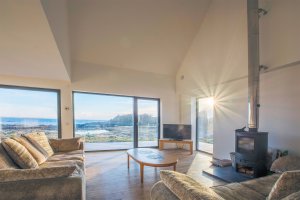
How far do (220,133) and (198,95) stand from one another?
153 cm

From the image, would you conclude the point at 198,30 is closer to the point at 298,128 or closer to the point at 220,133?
the point at 220,133

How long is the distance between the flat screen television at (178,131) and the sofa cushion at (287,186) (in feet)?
14.6

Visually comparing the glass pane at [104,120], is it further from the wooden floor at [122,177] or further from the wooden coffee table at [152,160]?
the wooden coffee table at [152,160]

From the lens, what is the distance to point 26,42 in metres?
2.57

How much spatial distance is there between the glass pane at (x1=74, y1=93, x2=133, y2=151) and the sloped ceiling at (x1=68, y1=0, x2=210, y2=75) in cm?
124

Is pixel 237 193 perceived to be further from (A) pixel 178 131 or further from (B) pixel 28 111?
(B) pixel 28 111

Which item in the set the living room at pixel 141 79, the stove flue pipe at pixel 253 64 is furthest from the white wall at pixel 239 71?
the stove flue pipe at pixel 253 64

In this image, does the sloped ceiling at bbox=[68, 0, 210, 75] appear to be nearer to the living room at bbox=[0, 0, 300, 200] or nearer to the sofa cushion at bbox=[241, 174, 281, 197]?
the living room at bbox=[0, 0, 300, 200]

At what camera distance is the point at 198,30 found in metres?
5.63

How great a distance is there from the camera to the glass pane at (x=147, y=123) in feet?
21.1

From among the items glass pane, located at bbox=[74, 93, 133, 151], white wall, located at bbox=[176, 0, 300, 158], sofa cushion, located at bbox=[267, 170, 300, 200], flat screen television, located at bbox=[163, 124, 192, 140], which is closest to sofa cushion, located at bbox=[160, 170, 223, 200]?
sofa cushion, located at bbox=[267, 170, 300, 200]

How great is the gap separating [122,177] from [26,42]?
9.21 feet

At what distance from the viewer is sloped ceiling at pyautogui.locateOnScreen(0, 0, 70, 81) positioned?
1799 mm

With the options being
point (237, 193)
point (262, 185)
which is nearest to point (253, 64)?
point (262, 185)
